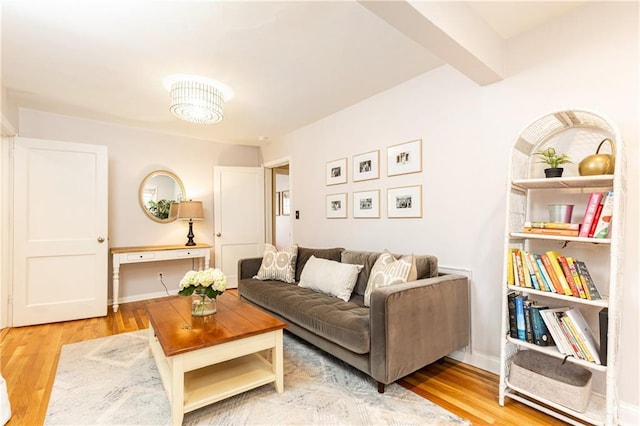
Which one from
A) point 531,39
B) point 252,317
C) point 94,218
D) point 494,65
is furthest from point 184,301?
point 531,39

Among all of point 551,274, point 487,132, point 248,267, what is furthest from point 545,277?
point 248,267

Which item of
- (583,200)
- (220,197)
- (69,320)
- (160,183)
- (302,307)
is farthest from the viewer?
(220,197)

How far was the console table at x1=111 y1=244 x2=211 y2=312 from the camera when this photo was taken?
148 inches

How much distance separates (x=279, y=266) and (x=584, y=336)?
2534 millimetres

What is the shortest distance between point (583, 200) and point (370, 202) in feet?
5.66

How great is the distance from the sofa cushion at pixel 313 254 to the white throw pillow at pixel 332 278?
0.27 metres

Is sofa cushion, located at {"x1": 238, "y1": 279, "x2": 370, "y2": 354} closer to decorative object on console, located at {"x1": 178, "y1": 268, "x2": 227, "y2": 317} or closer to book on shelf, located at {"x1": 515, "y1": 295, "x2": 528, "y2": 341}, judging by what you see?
decorative object on console, located at {"x1": 178, "y1": 268, "x2": 227, "y2": 317}

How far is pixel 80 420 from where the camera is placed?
5.65 ft

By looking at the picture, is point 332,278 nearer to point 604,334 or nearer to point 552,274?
point 552,274

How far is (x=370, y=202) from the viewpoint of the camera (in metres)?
3.23

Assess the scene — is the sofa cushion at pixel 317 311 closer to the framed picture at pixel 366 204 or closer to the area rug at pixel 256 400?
the area rug at pixel 256 400

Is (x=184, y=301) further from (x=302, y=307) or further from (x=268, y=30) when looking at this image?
(x=268, y=30)

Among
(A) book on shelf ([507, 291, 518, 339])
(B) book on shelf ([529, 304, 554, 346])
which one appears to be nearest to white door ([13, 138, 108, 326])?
(A) book on shelf ([507, 291, 518, 339])

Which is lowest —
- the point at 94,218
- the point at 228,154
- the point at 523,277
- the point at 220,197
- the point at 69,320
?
the point at 69,320
